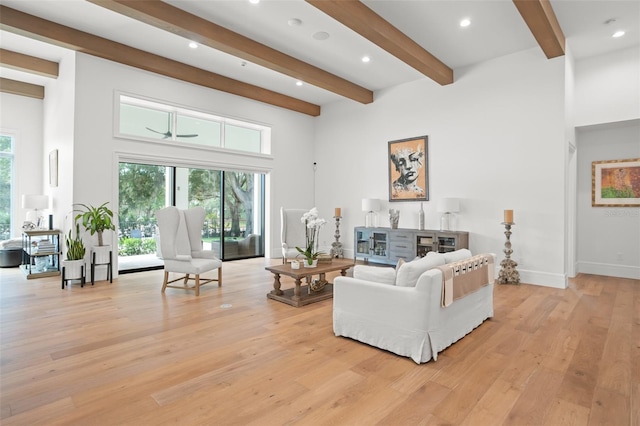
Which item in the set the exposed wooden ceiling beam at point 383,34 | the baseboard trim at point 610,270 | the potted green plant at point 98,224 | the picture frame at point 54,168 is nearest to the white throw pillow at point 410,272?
the exposed wooden ceiling beam at point 383,34

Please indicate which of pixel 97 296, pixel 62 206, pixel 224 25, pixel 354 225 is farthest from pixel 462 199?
pixel 62 206

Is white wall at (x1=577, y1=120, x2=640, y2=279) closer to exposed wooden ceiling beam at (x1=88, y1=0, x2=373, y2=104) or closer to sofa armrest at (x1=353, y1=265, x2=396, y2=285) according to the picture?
exposed wooden ceiling beam at (x1=88, y1=0, x2=373, y2=104)

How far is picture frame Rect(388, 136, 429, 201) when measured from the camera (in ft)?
21.7

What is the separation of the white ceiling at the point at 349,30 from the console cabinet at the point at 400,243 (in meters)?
Result: 2.96

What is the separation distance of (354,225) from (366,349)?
5055mm

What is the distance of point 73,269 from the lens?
4992 mm

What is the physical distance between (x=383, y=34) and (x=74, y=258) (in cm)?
535

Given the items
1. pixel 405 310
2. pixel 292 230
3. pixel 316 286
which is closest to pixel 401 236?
pixel 292 230

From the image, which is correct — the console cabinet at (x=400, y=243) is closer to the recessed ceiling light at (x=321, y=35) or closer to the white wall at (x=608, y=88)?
the white wall at (x=608, y=88)

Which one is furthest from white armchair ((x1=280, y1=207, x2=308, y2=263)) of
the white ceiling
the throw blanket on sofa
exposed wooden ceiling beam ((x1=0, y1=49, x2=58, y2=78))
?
exposed wooden ceiling beam ((x1=0, y1=49, x2=58, y2=78))

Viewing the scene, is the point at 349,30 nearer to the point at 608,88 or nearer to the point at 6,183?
the point at 608,88

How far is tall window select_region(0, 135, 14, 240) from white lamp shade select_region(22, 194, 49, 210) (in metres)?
1.47

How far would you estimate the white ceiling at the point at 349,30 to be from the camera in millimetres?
4242

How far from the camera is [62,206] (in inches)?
227
